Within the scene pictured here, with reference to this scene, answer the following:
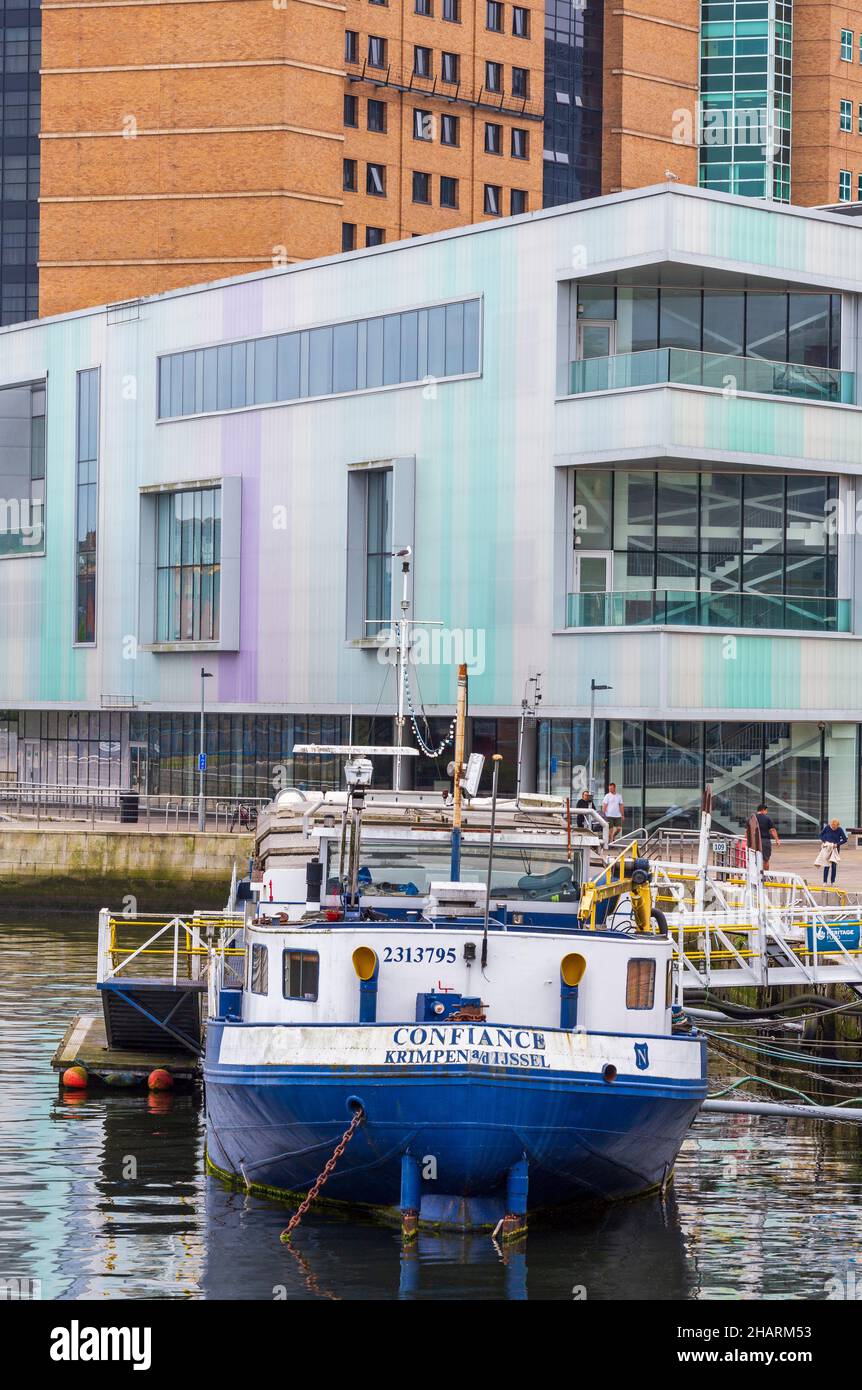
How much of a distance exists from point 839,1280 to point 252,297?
52.4 m

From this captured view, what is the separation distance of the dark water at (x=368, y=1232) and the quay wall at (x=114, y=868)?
25731 mm

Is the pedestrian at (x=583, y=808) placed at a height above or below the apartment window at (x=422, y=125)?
below

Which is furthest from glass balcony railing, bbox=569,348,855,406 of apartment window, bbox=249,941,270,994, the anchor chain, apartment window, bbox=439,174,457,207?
apartment window, bbox=439,174,457,207

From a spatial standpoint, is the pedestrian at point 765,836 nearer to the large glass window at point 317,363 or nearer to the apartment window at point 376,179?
the large glass window at point 317,363

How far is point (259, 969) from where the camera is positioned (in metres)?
21.6

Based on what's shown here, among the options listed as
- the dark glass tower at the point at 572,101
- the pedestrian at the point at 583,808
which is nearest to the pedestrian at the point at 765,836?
the pedestrian at the point at 583,808

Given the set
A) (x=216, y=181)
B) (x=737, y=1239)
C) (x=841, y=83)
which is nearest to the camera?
(x=737, y=1239)

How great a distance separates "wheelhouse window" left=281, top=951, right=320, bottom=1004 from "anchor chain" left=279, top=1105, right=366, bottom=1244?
160 centimetres

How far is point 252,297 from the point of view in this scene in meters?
67.2

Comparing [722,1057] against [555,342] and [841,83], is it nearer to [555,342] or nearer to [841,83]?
[555,342]

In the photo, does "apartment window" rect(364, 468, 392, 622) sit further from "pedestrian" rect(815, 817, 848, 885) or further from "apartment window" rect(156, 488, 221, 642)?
"pedestrian" rect(815, 817, 848, 885)

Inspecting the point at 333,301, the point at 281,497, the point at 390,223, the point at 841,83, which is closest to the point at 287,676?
the point at 281,497

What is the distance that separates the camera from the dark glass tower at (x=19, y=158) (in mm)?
128375

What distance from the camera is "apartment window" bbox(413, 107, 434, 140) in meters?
105
